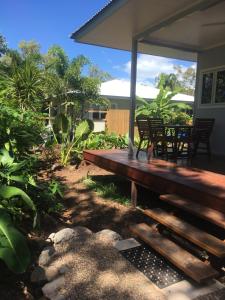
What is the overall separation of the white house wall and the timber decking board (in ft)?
8.10

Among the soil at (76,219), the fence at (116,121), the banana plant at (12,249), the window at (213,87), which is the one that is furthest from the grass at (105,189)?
the fence at (116,121)

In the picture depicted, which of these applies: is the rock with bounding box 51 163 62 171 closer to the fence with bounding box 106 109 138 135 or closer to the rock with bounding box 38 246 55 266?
the rock with bounding box 38 246 55 266

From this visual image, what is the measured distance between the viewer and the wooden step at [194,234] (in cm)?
300

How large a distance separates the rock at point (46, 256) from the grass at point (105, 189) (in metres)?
2.40

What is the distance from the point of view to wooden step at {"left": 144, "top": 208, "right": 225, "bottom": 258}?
3.00 m

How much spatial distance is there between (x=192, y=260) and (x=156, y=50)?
260 inches

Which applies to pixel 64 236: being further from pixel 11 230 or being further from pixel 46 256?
pixel 11 230

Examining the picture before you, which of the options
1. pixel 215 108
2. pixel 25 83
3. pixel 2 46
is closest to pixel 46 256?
pixel 215 108

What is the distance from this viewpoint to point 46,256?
11.3ft

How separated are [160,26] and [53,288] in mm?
5039

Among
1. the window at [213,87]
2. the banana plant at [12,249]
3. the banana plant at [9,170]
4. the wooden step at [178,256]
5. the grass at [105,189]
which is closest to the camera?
the banana plant at [12,249]

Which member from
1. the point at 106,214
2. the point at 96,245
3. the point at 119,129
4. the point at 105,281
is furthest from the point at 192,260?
the point at 119,129

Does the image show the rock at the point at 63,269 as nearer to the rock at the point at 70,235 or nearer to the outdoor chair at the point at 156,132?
the rock at the point at 70,235

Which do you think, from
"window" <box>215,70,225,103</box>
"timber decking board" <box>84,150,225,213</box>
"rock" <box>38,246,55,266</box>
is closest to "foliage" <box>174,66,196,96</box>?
"window" <box>215,70,225,103</box>
